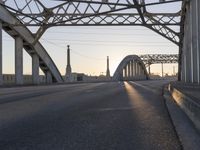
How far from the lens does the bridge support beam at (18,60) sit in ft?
181

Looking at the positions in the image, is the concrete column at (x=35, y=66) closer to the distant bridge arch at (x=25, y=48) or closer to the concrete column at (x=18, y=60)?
the distant bridge arch at (x=25, y=48)

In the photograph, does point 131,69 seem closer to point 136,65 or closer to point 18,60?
point 136,65

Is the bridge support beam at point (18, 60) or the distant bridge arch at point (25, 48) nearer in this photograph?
the distant bridge arch at point (25, 48)

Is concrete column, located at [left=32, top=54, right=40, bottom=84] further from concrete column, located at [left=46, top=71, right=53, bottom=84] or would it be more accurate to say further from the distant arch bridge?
the distant arch bridge

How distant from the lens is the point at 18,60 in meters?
55.9

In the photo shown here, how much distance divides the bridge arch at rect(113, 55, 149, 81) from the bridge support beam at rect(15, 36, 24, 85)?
62.7 m

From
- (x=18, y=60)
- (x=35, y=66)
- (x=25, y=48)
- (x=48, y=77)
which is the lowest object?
(x=48, y=77)

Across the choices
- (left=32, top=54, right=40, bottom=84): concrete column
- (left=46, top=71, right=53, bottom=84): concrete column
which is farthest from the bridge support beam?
(left=46, top=71, right=53, bottom=84): concrete column

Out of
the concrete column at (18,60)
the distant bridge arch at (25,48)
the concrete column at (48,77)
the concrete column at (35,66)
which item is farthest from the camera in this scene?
the concrete column at (48,77)

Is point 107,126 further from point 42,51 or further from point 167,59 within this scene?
point 167,59

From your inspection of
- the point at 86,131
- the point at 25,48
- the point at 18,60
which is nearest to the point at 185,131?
the point at 86,131

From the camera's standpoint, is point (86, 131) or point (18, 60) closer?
point (86, 131)

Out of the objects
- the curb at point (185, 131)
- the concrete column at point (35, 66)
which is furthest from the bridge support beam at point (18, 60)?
the curb at point (185, 131)

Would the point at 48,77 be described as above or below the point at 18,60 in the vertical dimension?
below
